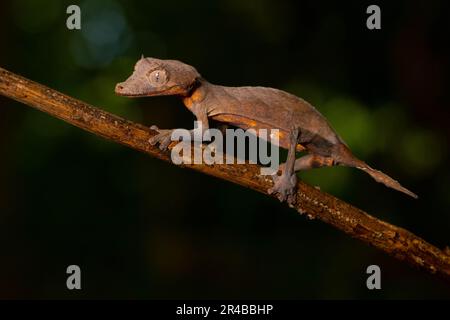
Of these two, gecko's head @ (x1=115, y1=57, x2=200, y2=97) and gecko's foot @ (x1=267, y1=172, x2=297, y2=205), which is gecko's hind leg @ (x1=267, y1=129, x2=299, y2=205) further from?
gecko's head @ (x1=115, y1=57, x2=200, y2=97)

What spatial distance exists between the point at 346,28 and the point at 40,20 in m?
7.72

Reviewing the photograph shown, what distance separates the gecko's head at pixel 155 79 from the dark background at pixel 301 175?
4601mm

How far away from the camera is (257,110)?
3100mm

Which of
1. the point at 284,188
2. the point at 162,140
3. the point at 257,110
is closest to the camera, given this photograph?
the point at 162,140

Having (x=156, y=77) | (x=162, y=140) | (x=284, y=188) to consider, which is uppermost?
(x=156, y=77)

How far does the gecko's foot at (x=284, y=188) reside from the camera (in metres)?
2.96

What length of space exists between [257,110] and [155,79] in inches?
23.9

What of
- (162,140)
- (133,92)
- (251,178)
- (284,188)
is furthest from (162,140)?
(284,188)

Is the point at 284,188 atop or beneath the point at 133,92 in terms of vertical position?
beneath

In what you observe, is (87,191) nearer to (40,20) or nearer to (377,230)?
(40,20)

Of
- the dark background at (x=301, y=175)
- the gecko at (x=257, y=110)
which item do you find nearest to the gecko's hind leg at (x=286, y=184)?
the gecko at (x=257, y=110)

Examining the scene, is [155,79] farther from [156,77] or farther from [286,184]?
[286,184]

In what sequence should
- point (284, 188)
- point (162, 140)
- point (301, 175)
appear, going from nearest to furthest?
point (162, 140)
point (284, 188)
point (301, 175)

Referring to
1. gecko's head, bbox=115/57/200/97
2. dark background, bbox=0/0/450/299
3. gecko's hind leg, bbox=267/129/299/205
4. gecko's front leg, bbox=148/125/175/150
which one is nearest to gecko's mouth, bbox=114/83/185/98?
gecko's head, bbox=115/57/200/97
